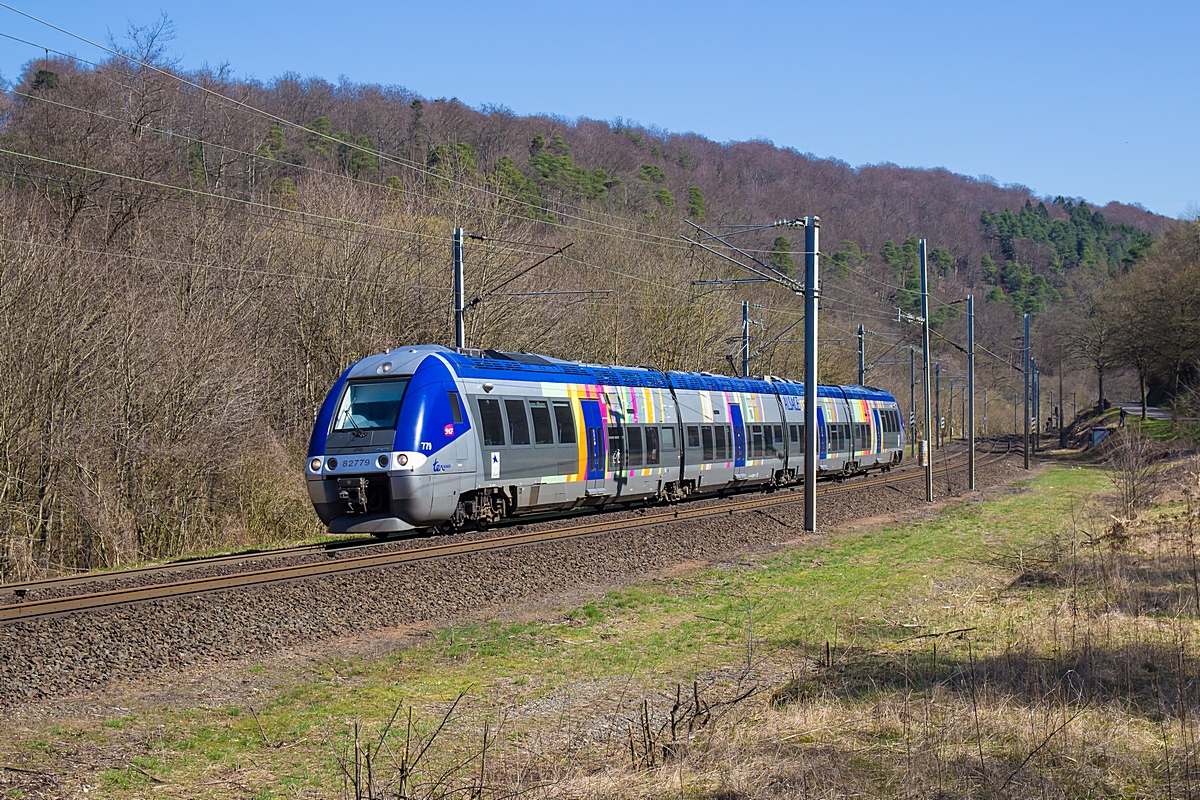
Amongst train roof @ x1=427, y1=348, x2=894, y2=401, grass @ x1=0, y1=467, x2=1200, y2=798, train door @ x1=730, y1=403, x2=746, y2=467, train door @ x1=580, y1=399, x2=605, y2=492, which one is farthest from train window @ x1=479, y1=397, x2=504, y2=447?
train door @ x1=730, y1=403, x2=746, y2=467

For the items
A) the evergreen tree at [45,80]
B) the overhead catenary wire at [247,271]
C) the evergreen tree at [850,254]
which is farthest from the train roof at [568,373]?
the evergreen tree at [850,254]

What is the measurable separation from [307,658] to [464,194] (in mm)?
29891

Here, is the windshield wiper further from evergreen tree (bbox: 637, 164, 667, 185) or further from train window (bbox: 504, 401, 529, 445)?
evergreen tree (bbox: 637, 164, 667, 185)

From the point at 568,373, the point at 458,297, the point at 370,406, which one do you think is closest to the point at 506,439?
the point at 370,406

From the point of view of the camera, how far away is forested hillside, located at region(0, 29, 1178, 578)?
20.3 metres

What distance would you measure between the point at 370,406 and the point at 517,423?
309 centimetres

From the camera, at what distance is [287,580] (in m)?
13.4

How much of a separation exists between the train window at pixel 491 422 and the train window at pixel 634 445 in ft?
17.4

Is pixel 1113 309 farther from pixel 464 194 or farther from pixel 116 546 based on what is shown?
pixel 116 546

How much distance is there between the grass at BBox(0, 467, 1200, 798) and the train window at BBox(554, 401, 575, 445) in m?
7.14

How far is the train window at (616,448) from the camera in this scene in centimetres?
2377

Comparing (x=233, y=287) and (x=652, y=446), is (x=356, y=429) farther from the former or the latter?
(x=233, y=287)

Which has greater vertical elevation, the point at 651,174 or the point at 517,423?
Answer: the point at 651,174

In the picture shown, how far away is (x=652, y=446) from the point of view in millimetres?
25859
